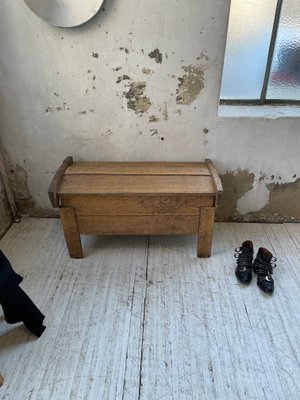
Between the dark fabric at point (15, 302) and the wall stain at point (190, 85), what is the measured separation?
125 centimetres

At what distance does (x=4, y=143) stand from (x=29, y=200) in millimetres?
430

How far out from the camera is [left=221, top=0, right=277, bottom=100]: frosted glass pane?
1.66 meters

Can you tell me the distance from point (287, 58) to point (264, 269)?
1.27 meters

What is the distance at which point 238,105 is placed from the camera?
1.84 metres

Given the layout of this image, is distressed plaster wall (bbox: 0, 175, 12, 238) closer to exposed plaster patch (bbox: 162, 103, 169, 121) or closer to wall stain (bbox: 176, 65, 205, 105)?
exposed plaster patch (bbox: 162, 103, 169, 121)

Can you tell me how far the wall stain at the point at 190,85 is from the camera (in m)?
1.61

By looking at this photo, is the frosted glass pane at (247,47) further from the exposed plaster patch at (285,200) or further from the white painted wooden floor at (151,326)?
the white painted wooden floor at (151,326)

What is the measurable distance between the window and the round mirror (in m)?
0.82

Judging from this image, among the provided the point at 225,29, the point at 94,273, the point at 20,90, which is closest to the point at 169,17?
the point at 225,29

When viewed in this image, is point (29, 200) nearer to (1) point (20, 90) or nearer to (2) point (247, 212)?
(1) point (20, 90)

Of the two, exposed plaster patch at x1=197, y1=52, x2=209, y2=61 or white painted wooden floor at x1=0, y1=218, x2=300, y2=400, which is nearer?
white painted wooden floor at x1=0, y1=218, x2=300, y2=400

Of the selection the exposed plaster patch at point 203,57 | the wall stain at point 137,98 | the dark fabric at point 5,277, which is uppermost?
the exposed plaster patch at point 203,57

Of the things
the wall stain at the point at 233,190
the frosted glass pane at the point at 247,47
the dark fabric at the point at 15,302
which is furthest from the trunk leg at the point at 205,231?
the dark fabric at the point at 15,302

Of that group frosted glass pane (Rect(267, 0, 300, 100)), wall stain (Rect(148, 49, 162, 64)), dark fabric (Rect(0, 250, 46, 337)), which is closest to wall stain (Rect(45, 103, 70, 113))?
wall stain (Rect(148, 49, 162, 64))
